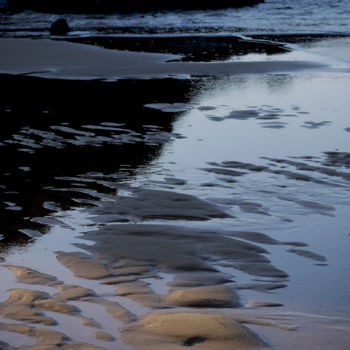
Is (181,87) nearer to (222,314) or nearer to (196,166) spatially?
(196,166)

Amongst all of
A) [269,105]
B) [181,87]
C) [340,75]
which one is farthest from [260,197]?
[340,75]

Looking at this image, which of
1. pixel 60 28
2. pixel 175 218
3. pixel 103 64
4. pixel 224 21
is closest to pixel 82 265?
pixel 175 218

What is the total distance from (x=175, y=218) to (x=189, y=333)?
4.05ft

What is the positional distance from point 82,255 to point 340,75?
21.3 feet

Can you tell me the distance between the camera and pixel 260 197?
353 cm

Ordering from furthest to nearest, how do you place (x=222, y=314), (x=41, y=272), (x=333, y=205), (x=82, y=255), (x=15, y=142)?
(x=15, y=142)
(x=333, y=205)
(x=82, y=255)
(x=41, y=272)
(x=222, y=314)

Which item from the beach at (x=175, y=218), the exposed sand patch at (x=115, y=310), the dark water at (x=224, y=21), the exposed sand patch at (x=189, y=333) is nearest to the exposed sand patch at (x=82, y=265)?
the beach at (x=175, y=218)

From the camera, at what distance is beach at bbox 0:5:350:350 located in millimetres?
2049

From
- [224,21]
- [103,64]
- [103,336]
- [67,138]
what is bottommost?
[103,336]

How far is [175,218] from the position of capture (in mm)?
3152

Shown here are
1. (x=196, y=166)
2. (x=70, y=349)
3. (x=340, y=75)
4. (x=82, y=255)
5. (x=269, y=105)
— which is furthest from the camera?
(x=340, y=75)

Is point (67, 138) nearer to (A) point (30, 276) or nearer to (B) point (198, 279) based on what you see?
(A) point (30, 276)

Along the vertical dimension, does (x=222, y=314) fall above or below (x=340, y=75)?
below

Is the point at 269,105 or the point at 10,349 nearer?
the point at 10,349
